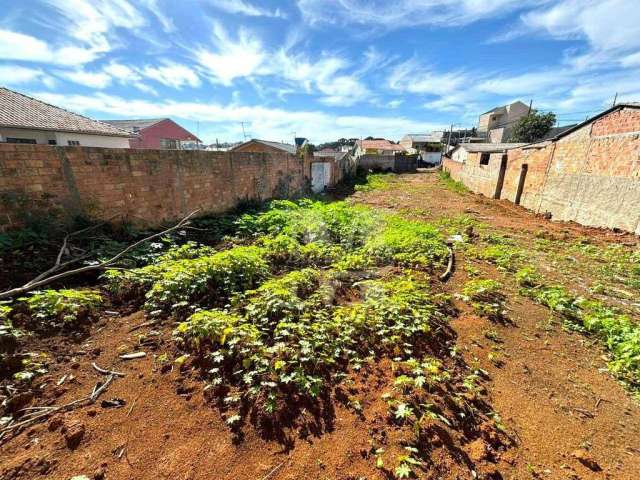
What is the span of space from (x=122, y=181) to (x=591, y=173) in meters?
11.9

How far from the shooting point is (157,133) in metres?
27.7

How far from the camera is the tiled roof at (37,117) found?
12686 millimetres

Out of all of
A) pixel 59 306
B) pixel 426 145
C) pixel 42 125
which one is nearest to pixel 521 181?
pixel 59 306

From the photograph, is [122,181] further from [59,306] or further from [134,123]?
[134,123]

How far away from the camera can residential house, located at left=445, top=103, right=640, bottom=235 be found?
259 inches

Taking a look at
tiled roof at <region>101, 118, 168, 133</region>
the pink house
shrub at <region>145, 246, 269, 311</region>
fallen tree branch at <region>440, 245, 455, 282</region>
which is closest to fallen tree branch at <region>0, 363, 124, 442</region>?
shrub at <region>145, 246, 269, 311</region>

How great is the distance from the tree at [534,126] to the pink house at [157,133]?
37090mm

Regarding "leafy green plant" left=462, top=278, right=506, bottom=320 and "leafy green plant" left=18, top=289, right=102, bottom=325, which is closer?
"leafy green plant" left=18, top=289, right=102, bottom=325

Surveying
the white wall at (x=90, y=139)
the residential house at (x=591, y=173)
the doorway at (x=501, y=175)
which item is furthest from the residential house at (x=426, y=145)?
the white wall at (x=90, y=139)

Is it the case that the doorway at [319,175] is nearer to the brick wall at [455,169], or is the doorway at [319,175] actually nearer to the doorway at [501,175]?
the doorway at [501,175]

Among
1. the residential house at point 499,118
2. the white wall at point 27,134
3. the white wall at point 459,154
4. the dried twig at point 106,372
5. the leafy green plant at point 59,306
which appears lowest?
the dried twig at point 106,372

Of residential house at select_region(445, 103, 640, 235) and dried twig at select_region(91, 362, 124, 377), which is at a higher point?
residential house at select_region(445, 103, 640, 235)

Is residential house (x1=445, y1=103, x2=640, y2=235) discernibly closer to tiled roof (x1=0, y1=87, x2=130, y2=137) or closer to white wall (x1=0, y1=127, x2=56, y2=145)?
tiled roof (x1=0, y1=87, x2=130, y2=137)

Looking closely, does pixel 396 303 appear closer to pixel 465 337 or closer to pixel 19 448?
pixel 465 337
